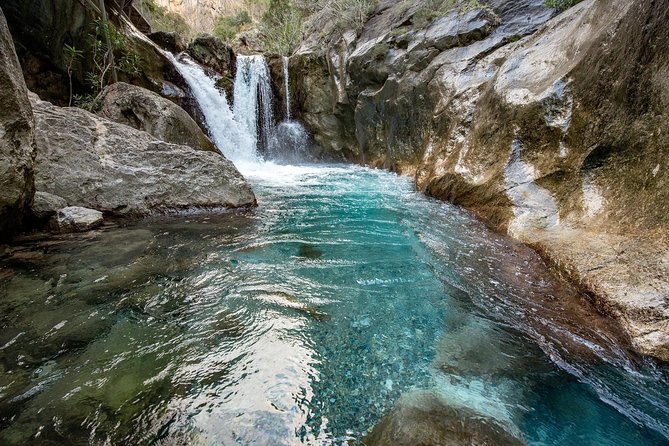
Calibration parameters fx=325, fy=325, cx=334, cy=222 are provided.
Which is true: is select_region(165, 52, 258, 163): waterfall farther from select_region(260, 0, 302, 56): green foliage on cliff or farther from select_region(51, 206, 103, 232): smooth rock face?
select_region(51, 206, 103, 232): smooth rock face

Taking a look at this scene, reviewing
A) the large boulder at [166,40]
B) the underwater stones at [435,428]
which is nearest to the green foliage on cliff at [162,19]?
the large boulder at [166,40]

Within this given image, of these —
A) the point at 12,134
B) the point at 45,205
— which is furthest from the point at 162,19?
the point at 12,134

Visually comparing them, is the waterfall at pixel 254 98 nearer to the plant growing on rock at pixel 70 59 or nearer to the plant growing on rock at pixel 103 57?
the plant growing on rock at pixel 103 57

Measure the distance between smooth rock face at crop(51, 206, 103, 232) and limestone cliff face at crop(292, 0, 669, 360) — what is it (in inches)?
194

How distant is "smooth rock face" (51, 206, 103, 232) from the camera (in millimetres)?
3619

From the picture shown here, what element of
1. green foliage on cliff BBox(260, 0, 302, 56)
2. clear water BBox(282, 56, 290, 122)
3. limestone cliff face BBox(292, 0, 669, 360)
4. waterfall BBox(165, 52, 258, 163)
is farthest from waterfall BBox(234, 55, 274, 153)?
limestone cliff face BBox(292, 0, 669, 360)

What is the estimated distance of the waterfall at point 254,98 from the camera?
1216 cm

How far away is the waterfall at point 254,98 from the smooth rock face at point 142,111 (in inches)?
231

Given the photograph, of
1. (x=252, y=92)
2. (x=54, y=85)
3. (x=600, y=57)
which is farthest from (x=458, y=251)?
(x=252, y=92)

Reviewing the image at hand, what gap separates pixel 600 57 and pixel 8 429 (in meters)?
5.43

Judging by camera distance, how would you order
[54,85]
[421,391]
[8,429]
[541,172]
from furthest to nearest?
1. [54,85]
2. [541,172]
3. [421,391]
4. [8,429]

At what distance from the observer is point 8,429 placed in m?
1.40

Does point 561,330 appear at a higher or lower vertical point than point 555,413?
higher

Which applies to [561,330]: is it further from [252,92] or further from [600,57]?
[252,92]
